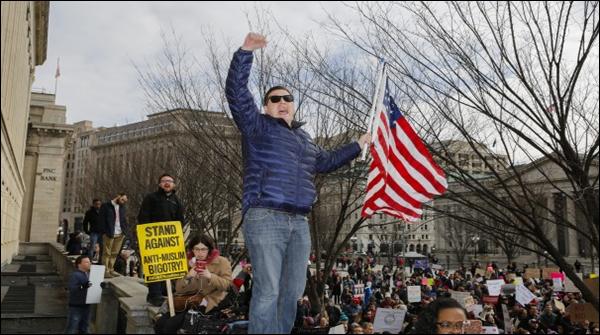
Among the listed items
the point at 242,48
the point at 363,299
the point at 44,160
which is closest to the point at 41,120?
the point at 44,160

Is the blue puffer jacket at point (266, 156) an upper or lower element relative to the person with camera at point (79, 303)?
upper

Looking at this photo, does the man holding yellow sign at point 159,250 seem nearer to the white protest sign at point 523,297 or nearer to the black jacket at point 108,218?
the black jacket at point 108,218

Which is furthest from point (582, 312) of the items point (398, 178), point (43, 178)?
point (43, 178)

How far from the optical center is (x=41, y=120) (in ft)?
140

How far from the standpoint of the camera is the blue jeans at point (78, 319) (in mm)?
7680

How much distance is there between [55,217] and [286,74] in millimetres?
34333

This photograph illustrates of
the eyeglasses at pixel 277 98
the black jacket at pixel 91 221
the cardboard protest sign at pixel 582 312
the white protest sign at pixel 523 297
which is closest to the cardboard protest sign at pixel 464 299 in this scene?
the white protest sign at pixel 523 297

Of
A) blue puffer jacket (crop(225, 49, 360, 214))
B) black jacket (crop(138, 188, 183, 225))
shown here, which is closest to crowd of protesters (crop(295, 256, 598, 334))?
blue puffer jacket (crop(225, 49, 360, 214))

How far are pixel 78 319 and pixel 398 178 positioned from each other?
17.2 ft

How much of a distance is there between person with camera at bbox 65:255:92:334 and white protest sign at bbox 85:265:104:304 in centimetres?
28

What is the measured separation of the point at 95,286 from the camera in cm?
733

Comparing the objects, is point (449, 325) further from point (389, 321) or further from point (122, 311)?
point (122, 311)

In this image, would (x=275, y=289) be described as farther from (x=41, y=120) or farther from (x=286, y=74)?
(x=41, y=120)

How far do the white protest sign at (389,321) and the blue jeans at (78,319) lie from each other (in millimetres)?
4239
